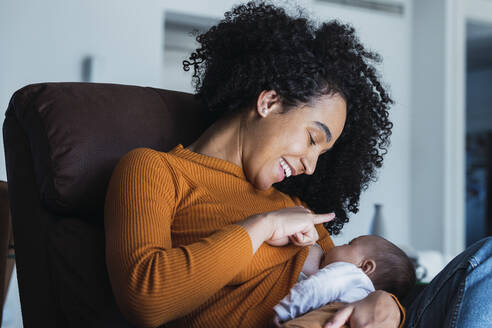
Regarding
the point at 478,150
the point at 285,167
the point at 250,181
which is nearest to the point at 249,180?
the point at 250,181

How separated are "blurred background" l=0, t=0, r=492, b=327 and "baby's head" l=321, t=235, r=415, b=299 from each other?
2.16 metres

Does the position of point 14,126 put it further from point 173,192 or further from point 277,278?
point 277,278

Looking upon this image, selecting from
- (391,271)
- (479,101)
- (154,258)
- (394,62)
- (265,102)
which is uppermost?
(394,62)

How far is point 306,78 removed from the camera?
1.32m

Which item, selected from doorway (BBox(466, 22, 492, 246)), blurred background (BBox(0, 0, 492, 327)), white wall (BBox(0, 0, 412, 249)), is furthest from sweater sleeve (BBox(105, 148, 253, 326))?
doorway (BBox(466, 22, 492, 246))

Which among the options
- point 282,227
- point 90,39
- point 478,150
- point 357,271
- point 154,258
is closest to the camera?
point 154,258

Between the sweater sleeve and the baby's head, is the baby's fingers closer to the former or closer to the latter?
the sweater sleeve

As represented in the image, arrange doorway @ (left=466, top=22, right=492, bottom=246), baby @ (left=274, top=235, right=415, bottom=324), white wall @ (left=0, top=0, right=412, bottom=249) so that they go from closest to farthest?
1. baby @ (left=274, top=235, right=415, bottom=324)
2. white wall @ (left=0, top=0, right=412, bottom=249)
3. doorway @ (left=466, top=22, right=492, bottom=246)

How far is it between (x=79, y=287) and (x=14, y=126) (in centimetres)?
44

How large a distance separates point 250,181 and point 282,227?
296 millimetres

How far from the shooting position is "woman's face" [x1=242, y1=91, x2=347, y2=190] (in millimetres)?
1301

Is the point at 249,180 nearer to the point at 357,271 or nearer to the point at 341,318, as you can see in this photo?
the point at 357,271

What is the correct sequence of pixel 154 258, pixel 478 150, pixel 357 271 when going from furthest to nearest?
pixel 478 150, pixel 357 271, pixel 154 258

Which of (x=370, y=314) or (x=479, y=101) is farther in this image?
(x=479, y=101)
